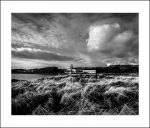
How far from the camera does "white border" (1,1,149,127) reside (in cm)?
262

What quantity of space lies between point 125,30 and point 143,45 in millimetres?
382

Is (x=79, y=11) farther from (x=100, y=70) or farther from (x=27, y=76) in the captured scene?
(x=27, y=76)

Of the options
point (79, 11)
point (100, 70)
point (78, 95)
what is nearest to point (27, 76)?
point (78, 95)

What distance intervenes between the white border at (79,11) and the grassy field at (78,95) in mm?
88

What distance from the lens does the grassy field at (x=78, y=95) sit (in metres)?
2.65

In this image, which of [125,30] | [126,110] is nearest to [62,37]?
[125,30]

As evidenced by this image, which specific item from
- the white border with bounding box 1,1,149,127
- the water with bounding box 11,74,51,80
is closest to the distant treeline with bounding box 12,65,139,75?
the water with bounding box 11,74,51,80

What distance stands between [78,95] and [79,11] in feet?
4.54

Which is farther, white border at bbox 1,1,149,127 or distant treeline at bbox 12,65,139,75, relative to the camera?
distant treeline at bbox 12,65,139,75

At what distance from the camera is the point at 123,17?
274 centimetres

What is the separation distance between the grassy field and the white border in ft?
0.29

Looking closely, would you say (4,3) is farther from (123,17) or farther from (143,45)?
(143,45)

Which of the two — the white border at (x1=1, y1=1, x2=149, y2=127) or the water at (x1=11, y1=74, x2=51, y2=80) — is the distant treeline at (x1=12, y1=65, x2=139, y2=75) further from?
the white border at (x1=1, y1=1, x2=149, y2=127)

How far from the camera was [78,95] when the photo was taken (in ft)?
9.02
